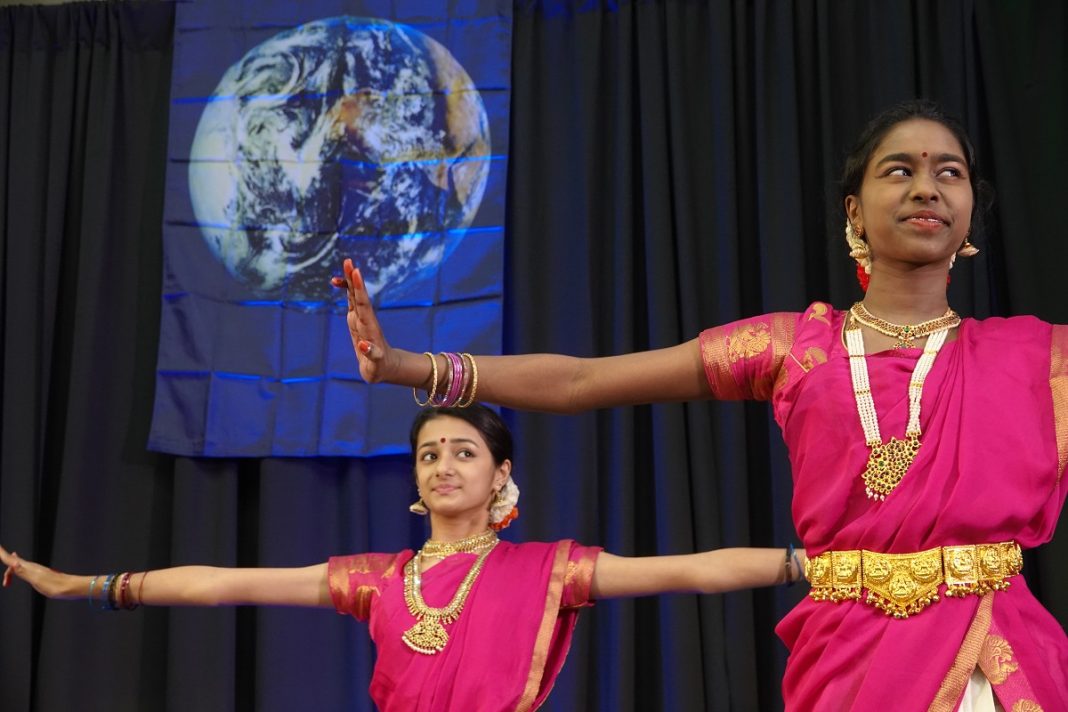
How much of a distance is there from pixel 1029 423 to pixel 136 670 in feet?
11.0

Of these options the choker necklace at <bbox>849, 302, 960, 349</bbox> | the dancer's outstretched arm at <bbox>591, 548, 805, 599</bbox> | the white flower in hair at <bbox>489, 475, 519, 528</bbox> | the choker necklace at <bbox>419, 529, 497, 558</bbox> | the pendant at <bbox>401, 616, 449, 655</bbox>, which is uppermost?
the choker necklace at <bbox>849, 302, 960, 349</bbox>

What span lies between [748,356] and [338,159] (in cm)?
272

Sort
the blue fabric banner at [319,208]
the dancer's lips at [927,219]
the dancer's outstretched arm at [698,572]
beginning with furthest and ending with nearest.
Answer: the blue fabric banner at [319,208]
the dancer's outstretched arm at [698,572]
the dancer's lips at [927,219]

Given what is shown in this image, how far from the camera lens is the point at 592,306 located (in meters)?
3.94

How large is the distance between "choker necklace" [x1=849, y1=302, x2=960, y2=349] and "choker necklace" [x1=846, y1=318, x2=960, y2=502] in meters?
0.03

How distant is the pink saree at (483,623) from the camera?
262cm

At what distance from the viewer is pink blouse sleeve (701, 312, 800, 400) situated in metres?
1.62

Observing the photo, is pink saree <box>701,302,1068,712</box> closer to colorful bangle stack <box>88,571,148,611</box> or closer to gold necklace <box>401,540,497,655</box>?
gold necklace <box>401,540,497,655</box>

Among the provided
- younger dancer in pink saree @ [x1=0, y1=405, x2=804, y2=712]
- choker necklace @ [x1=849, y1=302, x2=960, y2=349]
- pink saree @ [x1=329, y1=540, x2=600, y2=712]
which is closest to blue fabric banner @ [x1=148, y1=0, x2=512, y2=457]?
younger dancer in pink saree @ [x1=0, y1=405, x2=804, y2=712]

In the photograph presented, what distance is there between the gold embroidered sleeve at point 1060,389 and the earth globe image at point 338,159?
8.62ft

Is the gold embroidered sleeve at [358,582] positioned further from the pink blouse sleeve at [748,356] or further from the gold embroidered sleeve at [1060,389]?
the gold embroidered sleeve at [1060,389]

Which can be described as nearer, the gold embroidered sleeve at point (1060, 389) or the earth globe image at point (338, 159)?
the gold embroidered sleeve at point (1060, 389)

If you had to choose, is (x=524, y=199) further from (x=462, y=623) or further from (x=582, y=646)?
(x=462, y=623)

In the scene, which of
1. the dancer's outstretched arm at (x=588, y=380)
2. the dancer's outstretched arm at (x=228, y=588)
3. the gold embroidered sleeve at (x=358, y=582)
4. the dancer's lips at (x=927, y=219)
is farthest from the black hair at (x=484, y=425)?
the dancer's lips at (x=927, y=219)
